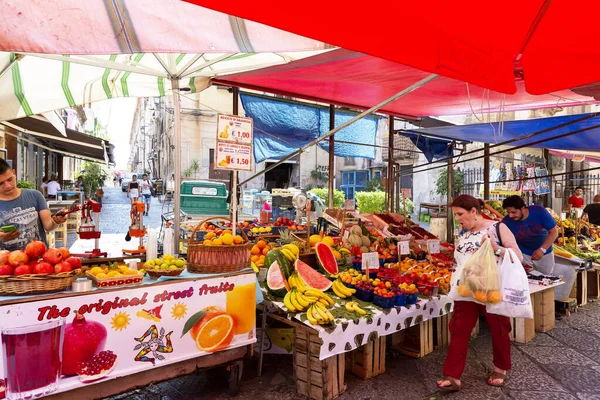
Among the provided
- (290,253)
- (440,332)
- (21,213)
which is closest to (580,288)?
(440,332)

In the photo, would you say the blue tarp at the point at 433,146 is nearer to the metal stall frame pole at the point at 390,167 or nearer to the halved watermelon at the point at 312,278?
the metal stall frame pole at the point at 390,167

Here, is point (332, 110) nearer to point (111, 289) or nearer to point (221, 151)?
point (221, 151)

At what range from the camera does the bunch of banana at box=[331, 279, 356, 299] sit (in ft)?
13.7

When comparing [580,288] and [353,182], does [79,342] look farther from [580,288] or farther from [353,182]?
[353,182]

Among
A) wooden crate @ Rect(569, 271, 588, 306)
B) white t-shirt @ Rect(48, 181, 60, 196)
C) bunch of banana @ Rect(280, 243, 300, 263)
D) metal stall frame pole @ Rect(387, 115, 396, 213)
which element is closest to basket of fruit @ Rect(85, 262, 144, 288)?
bunch of banana @ Rect(280, 243, 300, 263)

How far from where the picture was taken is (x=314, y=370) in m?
3.47

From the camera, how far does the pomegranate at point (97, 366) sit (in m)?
2.69

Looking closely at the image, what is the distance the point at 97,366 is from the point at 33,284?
701 millimetres

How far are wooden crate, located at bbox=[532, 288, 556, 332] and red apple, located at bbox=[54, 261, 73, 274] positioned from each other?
5422mm

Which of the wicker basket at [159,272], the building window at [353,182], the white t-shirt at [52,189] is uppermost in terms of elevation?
the building window at [353,182]

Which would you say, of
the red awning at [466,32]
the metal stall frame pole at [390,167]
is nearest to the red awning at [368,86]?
the metal stall frame pole at [390,167]

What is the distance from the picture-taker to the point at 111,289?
111 inches

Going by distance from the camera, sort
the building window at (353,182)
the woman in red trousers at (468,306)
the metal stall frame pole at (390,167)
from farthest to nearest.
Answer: the building window at (353,182)
the metal stall frame pole at (390,167)
the woman in red trousers at (468,306)

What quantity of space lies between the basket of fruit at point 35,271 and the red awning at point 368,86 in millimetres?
2898
